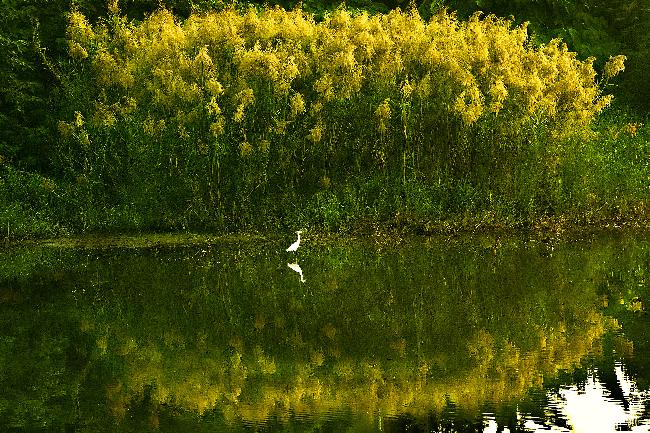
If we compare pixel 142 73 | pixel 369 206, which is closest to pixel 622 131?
pixel 369 206

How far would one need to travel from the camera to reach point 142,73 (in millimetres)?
15219

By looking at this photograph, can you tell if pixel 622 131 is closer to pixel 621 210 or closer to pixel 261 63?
pixel 621 210

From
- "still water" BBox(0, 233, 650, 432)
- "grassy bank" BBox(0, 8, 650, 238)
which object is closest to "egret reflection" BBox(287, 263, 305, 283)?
"still water" BBox(0, 233, 650, 432)

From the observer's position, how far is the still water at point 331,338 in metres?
6.39

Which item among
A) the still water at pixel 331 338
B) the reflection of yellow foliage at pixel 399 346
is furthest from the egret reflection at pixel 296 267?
the reflection of yellow foliage at pixel 399 346

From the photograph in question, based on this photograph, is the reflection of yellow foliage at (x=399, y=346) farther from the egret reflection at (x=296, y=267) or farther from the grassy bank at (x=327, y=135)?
the grassy bank at (x=327, y=135)

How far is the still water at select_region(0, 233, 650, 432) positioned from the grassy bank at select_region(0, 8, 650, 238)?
1.44 metres

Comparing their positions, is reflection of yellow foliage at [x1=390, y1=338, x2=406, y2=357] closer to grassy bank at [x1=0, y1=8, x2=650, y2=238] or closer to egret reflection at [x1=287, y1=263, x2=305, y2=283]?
egret reflection at [x1=287, y1=263, x2=305, y2=283]

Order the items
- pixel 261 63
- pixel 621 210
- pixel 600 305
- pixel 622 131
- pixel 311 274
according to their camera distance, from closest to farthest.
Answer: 1. pixel 600 305
2. pixel 311 274
3. pixel 261 63
4. pixel 621 210
5. pixel 622 131

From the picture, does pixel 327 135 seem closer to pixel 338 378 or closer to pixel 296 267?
pixel 296 267

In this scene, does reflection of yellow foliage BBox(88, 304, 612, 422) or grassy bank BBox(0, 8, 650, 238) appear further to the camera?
grassy bank BBox(0, 8, 650, 238)

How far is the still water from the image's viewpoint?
639cm

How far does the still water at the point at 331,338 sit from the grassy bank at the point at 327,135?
144 centimetres

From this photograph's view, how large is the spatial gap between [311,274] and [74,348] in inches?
140
